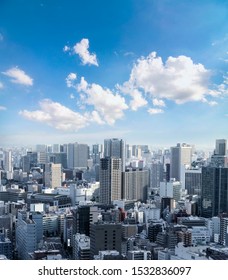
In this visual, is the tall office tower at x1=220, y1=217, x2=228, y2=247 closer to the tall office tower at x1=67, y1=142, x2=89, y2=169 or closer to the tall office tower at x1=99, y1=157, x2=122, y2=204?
the tall office tower at x1=99, y1=157, x2=122, y2=204

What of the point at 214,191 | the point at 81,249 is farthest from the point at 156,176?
the point at 81,249

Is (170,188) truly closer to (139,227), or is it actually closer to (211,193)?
(211,193)

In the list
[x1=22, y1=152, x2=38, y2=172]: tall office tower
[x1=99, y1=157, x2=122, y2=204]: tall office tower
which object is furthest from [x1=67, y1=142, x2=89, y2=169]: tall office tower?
[x1=22, y1=152, x2=38, y2=172]: tall office tower

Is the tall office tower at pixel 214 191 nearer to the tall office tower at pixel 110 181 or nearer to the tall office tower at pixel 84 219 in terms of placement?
the tall office tower at pixel 110 181

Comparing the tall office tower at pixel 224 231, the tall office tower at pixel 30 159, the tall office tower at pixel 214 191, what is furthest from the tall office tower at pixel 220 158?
the tall office tower at pixel 30 159

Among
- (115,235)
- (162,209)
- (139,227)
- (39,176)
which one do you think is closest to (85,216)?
(139,227)
